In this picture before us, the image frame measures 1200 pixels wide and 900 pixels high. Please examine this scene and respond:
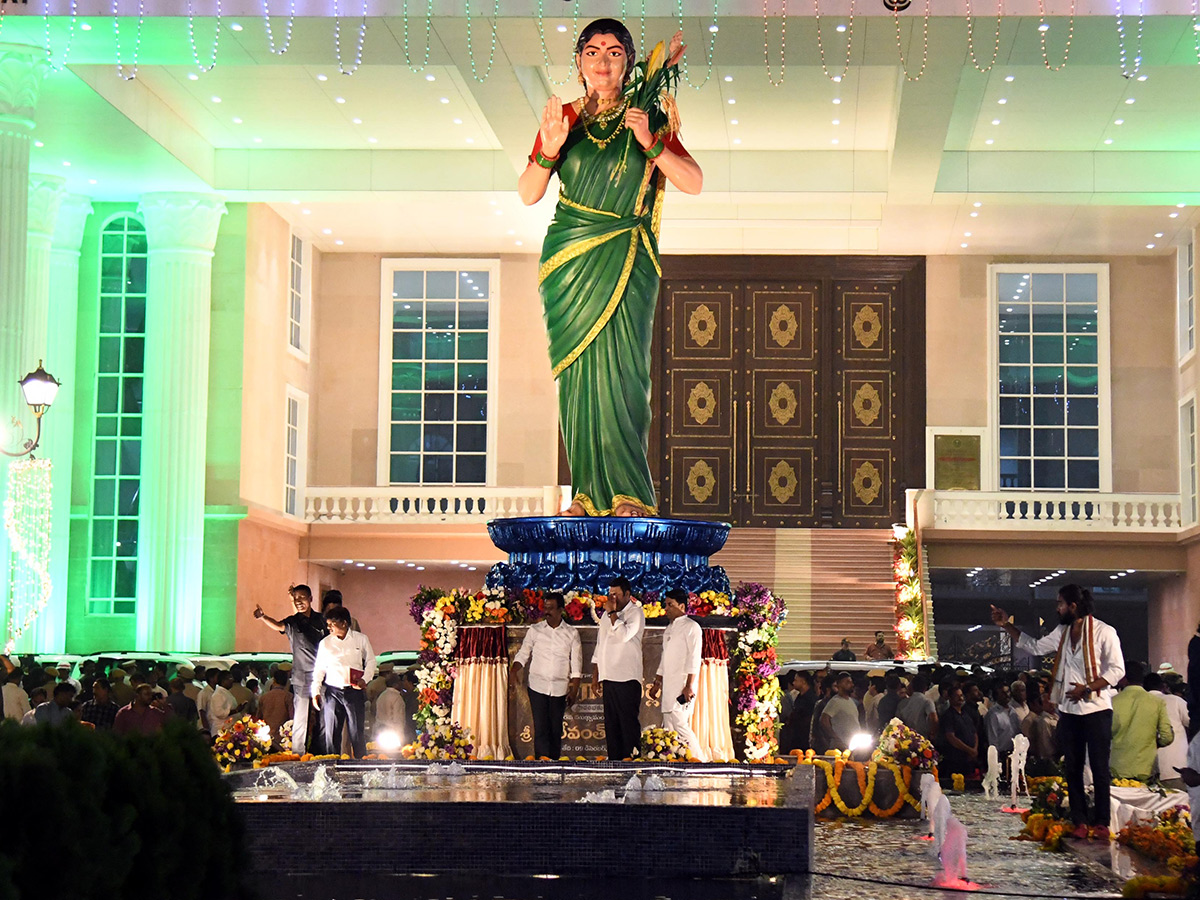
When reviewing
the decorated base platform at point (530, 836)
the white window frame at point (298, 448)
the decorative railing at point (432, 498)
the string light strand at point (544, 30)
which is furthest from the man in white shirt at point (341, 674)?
the white window frame at point (298, 448)

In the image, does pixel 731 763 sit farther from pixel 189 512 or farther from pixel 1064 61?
pixel 189 512

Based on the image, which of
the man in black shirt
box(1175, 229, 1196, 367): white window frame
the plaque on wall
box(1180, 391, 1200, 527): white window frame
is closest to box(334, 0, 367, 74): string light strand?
the man in black shirt

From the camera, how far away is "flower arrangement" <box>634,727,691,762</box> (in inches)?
387

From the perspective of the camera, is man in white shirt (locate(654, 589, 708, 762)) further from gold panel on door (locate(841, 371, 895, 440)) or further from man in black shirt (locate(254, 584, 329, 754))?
gold panel on door (locate(841, 371, 895, 440))

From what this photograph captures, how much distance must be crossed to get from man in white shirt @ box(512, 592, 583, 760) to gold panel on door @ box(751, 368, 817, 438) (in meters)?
18.3

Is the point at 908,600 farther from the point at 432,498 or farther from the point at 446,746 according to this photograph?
the point at 446,746

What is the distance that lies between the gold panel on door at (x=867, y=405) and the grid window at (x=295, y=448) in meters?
9.18

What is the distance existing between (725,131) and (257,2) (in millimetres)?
8073

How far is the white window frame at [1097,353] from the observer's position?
2812 cm

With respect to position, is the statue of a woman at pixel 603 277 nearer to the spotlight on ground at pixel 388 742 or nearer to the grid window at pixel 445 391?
the spotlight on ground at pixel 388 742

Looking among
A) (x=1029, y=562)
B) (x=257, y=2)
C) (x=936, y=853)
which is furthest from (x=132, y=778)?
(x=1029, y=562)

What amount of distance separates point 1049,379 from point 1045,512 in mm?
3404

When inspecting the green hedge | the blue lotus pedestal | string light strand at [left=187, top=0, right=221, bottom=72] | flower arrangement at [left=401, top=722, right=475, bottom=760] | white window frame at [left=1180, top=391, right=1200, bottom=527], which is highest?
string light strand at [left=187, top=0, right=221, bottom=72]

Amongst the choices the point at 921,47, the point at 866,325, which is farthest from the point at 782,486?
the point at 921,47
